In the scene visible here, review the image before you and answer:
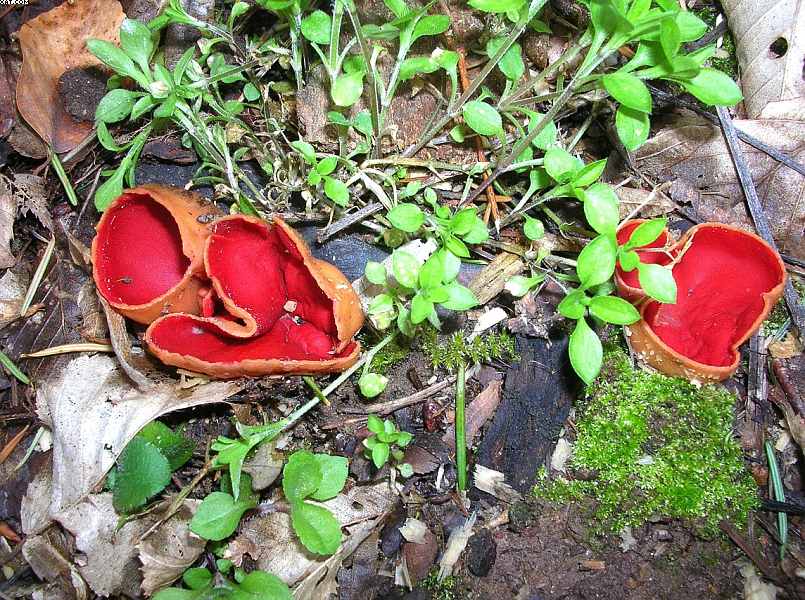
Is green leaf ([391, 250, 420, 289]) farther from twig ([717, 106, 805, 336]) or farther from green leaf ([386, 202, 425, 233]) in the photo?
twig ([717, 106, 805, 336])

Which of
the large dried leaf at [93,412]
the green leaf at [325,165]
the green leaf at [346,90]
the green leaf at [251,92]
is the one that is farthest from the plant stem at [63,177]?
the green leaf at [346,90]

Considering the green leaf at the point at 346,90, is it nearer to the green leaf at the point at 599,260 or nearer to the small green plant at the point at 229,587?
the green leaf at the point at 599,260

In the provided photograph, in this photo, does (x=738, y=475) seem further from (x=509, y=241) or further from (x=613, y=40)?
(x=613, y=40)

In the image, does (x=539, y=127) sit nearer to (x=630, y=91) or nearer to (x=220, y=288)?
(x=630, y=91)

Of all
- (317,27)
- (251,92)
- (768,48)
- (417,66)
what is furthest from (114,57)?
(768,48)

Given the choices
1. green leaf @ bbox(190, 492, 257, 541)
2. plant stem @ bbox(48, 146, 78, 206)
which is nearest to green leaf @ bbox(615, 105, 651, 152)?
green leaf @ bbox(190, 492, 257, 541)

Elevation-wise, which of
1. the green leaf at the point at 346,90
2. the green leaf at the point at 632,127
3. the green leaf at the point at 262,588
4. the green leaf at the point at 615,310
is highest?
the green leaf at the point at 346,90
